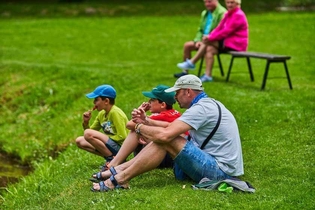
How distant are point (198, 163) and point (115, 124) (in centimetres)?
198

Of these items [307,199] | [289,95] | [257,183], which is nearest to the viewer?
[307,199]

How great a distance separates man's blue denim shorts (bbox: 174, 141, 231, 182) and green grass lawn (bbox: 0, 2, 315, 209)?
248 millimetres

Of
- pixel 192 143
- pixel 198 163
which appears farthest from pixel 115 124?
pixel 198 163

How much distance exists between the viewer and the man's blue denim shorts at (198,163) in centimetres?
807

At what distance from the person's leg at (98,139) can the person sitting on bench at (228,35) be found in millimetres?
6110

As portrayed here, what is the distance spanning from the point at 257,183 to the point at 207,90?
645 centimetres

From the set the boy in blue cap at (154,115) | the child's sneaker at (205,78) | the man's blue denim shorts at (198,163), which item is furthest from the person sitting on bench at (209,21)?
the man's blue denim shorts at (198,163)

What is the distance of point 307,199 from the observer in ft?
25.5

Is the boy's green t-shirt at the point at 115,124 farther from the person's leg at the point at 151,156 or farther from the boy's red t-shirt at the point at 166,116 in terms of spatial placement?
the person's leg at the point at 151,156

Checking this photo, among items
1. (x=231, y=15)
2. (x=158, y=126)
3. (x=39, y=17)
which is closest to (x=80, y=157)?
(x=158, y=126)

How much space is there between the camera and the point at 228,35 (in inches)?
604

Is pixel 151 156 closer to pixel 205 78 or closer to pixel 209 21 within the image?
pixel 205 78

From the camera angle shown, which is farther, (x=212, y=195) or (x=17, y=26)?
(x=17, y=26)

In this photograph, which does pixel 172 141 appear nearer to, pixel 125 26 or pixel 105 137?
pixel 105 137
